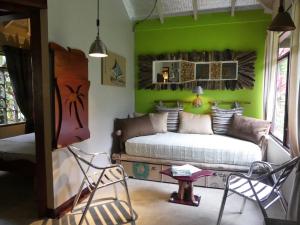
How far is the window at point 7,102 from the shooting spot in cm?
458

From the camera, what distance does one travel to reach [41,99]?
2.45 meters

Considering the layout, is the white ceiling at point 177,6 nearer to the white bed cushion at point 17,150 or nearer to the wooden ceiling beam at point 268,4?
the wooden ceiling beam at point 268,4

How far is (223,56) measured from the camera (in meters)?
4.29

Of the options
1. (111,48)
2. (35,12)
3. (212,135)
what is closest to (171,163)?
(212,135)

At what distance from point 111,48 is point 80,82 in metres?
1.17

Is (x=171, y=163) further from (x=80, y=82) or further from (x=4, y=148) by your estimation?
(x=4, y=148)

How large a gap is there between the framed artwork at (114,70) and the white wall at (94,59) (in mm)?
84

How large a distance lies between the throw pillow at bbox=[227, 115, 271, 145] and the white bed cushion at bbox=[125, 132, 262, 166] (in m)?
0.10

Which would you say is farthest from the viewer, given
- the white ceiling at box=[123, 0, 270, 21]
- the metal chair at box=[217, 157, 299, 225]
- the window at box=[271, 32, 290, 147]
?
the white ceiling at box=[123, 0, 270, 21]

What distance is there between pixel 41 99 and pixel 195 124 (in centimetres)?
257

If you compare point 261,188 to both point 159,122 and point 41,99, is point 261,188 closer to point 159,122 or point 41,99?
point 159,122

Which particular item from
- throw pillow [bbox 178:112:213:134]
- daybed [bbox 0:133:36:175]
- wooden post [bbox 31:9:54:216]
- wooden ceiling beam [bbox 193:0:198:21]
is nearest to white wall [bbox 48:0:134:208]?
wooden post [bbox 31:9:54:216]

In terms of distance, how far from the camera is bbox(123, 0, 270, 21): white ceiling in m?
4.08

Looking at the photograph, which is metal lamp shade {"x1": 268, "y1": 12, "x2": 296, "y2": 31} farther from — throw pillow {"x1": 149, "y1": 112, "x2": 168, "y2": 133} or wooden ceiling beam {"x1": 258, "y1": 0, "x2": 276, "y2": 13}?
throw pillow {"x1": 149, "y1": 112, "x2": 168, "y2": 133}
